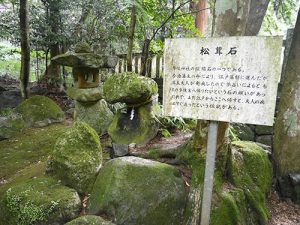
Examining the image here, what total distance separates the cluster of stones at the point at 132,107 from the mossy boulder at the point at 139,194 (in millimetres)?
1052


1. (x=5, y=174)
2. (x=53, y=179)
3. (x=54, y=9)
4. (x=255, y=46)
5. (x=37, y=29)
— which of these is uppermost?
(x=54, y=9)

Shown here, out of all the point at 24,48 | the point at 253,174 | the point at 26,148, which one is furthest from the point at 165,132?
the point at 24,48

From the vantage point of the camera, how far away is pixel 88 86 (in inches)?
241

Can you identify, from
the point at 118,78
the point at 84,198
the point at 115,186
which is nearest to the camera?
the point at 115,186

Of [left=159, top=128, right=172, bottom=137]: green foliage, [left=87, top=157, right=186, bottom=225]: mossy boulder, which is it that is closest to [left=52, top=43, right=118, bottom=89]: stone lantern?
[left=159, top=128, right=172, bottom=137]: green foliage

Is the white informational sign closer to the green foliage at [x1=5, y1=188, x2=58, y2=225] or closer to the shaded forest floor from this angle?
the green foliage at [x1=5, y1=188, x2=58, y2=225]

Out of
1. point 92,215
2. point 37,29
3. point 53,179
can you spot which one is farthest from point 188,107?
point 37,29

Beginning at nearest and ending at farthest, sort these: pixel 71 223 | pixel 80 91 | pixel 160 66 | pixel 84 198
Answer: pixel 71 223, pixel 84 198, pixel 80 91, pixel 160 66

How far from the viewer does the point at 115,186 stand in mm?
3094

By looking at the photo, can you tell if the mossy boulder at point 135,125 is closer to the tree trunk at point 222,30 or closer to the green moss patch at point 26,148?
the tree trunk at point 222,30

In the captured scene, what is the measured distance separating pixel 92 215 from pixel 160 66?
611 centimetres

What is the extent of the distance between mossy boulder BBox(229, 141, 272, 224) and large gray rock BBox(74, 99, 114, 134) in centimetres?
279

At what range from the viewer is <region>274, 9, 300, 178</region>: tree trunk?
12.5 feet

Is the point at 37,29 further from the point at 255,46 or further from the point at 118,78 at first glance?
the point at 255,46
